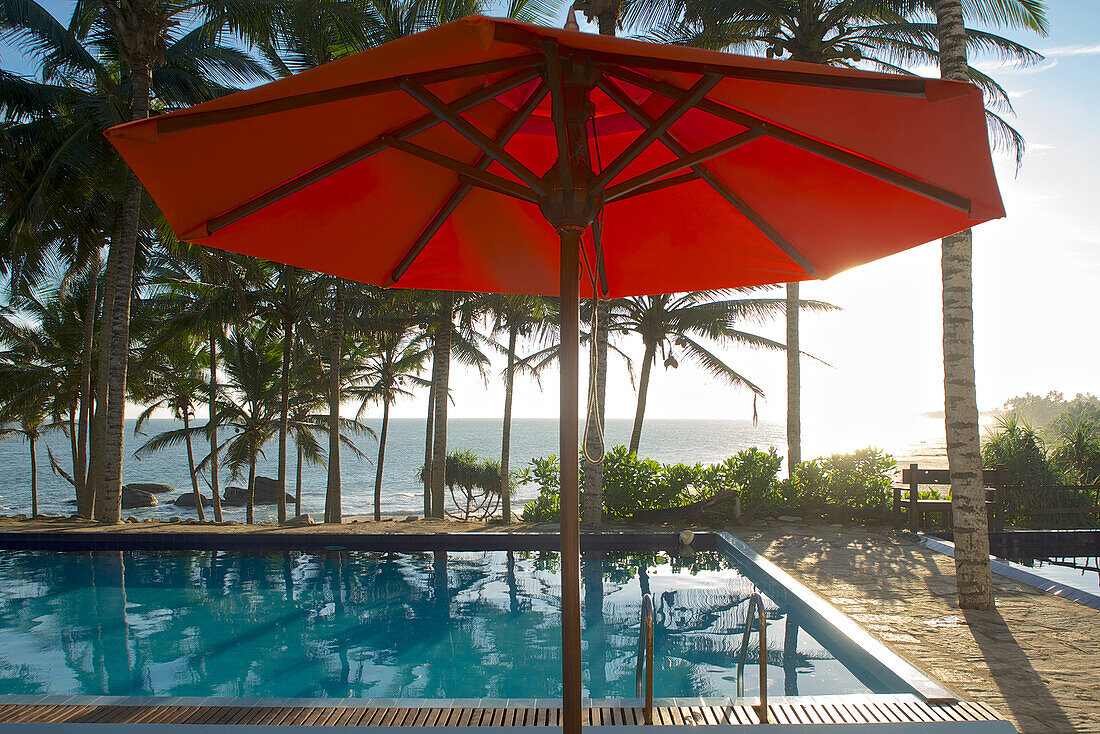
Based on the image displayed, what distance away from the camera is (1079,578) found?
8070 mm

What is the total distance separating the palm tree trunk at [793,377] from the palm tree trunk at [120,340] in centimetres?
1060

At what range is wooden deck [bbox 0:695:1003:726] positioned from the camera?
3.25 meters

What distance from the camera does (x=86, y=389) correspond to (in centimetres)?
1387

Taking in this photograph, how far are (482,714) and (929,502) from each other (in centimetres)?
817

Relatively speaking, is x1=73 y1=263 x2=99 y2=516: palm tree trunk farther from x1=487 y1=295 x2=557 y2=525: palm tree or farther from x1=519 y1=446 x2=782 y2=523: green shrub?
x1=519 y1=446 x2=782 y2=523: green shrub

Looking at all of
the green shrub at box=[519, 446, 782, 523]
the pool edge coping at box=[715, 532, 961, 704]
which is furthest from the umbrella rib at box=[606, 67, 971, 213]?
the green shrub at box=[519, 446, 782, 523]

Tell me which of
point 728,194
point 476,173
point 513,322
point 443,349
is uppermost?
point 513,322

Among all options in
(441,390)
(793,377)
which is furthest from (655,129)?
(441,390)

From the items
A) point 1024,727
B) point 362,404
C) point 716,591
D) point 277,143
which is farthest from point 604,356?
point 362,404

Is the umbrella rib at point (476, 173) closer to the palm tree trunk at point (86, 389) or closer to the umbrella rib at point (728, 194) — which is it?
the umbrella rib at point (728, 194)

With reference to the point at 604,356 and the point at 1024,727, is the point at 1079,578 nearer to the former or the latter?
the point at 1024,727

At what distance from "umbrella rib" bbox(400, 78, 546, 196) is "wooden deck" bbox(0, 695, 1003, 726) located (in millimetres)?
2494

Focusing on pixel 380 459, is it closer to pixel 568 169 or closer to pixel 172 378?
pixel 172 378

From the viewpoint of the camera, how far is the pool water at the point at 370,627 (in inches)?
194
